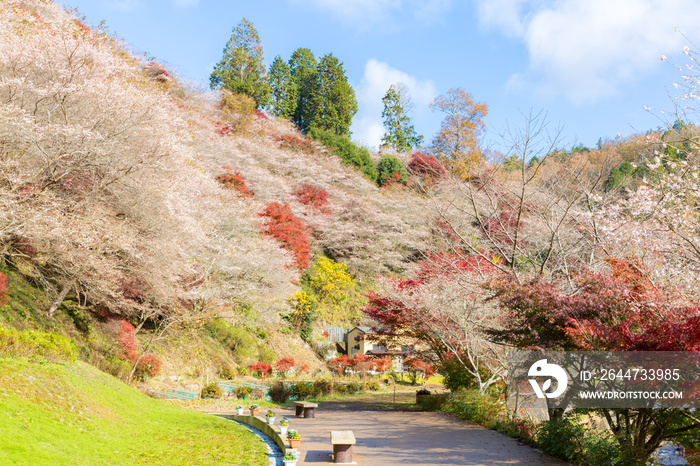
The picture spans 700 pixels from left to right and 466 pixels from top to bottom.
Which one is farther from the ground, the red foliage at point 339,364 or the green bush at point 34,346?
the green bush at point 34,346

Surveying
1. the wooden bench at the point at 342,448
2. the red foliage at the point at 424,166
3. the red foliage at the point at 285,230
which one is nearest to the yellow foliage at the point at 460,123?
the red foliage at the point at 424,166

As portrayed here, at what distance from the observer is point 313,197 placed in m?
34.5

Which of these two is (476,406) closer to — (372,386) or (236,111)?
(372,386)

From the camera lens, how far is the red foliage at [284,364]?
20938 millimetres

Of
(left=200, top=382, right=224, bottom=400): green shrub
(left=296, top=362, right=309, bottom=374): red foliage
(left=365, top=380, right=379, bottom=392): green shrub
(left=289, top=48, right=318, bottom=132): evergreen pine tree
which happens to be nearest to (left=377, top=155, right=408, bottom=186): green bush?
(left=289, top=48, right=318, bottom=132): evergreen pine tree

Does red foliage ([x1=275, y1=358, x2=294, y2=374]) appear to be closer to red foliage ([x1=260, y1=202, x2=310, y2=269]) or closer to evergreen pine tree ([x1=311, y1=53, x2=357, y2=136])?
red foliage ([x1=260, y1=202, x2=310, y2=269])

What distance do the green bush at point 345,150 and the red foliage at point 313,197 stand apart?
7.45m

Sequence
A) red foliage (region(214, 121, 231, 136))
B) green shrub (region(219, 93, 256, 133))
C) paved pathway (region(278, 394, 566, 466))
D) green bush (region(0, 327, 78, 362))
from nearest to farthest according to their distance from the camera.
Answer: paved pathway (region(278, 394, 566, 466))
green bush (region(0, 327, 78, 362))
red foliage (region(214, 121, 231, 136))
green shrub (region(219, 93, 256, 133))

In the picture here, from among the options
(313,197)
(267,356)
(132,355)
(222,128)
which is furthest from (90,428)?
(222,128)

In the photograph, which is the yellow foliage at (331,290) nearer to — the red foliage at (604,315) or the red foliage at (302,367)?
the red foliage at (302,367)

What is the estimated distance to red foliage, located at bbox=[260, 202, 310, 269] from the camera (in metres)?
25.0

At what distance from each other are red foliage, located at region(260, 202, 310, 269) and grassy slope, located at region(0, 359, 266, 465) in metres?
14.1

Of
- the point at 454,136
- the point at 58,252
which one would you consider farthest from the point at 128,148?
the point at 454,136

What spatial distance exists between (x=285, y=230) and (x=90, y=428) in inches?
697
